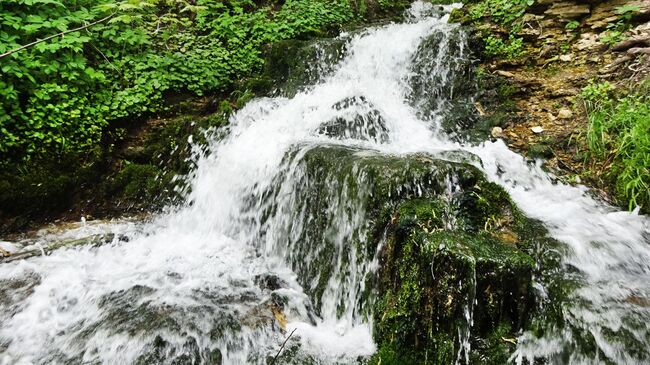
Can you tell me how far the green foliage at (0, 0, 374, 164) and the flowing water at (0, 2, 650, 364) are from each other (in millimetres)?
1258

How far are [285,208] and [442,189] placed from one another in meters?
1.99

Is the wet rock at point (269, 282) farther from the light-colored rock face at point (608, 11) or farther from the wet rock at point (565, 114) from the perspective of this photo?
the light-colored rock face at point (608, 11)

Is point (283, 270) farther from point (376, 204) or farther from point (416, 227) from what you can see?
point (416, 227)

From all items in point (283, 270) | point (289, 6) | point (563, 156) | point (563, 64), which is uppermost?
point (289, 6)

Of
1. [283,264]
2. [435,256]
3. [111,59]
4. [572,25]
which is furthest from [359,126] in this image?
[111,59]

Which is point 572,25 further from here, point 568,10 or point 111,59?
point 111,59

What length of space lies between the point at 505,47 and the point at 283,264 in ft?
16.1

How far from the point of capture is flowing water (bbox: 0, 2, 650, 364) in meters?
2.78

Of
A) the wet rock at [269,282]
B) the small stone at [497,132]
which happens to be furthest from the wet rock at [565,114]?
the wet rock at [269,282]

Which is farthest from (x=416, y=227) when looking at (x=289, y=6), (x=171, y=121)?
(x=289, y=6)

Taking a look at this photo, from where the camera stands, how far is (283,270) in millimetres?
4148

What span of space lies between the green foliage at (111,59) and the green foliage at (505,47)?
3689mm

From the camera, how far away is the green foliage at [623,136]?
3500 mm

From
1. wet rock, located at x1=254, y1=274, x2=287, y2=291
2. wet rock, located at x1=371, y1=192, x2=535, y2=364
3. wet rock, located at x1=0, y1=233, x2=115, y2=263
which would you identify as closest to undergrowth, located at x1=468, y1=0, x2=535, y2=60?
wet rock, located at x1=371, y1=192, x2=535, y2=364
